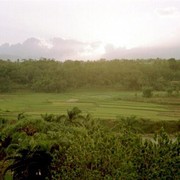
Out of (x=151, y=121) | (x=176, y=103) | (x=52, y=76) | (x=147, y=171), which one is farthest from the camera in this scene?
(x=52, y=76)

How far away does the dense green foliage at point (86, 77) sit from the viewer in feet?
318

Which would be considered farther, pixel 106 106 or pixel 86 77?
pixel 86 77

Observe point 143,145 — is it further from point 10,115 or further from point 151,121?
point 10,115

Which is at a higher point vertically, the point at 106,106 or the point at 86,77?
the point at 86,77

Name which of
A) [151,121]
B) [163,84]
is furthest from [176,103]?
[163,84]

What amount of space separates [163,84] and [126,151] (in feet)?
277

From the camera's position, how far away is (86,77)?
10738 cm

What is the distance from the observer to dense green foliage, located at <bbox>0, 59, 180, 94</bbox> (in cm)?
9700

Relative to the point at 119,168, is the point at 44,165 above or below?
below

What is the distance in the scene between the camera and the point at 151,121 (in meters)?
51.9

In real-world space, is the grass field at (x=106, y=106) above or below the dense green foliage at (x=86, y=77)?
below

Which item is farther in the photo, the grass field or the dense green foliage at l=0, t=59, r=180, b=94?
the dense green foliage at l=0, t=59, r=180, b=94

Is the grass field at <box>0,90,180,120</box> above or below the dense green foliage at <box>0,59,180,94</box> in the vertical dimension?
below

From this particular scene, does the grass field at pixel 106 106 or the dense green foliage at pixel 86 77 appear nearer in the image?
the grass field at pixel 106 106
